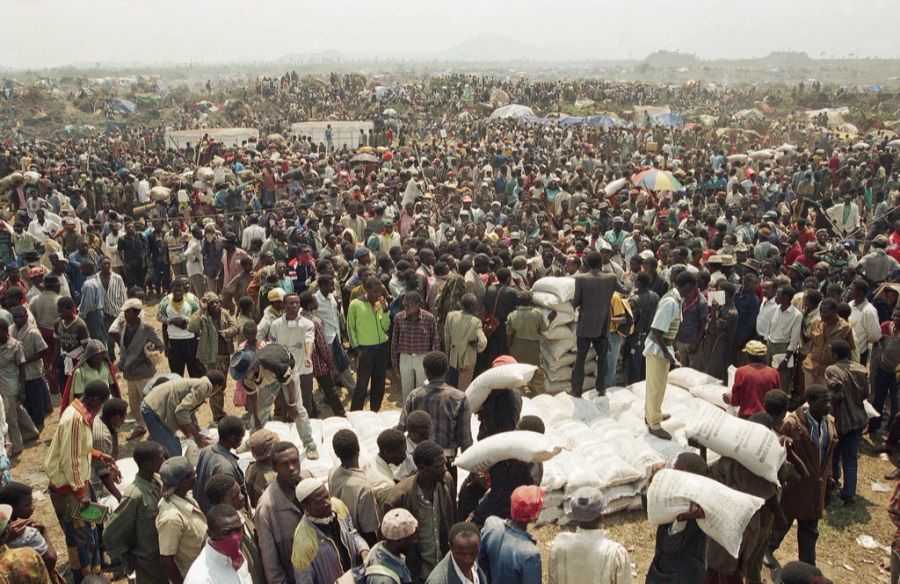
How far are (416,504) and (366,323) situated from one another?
3.50 meters

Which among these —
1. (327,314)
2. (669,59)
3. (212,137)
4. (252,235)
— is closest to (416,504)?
(327,314)

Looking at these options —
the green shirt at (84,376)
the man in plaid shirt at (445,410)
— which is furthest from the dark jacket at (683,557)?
the green shirt at (84,376)

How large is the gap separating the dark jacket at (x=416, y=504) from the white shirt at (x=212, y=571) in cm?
90

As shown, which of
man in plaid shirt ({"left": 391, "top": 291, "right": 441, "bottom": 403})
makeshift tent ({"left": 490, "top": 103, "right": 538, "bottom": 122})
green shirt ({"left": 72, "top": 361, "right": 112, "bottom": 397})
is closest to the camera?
green shirt ({"left": 72, "top": 361, "right": 112, "bottom": 397})

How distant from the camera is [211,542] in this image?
341 centimetres

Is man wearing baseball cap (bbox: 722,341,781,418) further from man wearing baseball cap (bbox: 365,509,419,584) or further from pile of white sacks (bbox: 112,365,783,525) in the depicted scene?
man wearing baseball cap (bbox: 365,509,419,584)

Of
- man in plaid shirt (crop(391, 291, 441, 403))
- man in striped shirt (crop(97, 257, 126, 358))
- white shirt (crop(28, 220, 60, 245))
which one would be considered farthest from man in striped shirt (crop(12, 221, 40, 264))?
man in plaid shirt (crop(391, 291, 441, 403))

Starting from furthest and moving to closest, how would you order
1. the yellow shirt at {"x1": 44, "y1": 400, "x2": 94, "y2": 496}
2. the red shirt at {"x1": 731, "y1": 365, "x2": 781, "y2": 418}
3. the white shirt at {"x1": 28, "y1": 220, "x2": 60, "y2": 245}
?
the white shirt at {"x1": 28, "y1": 220, "x2": 60, "y2": 245}
the red shirt at {"x1": 731, "y1": 365, "x2": 781, "y2": 418}
the yellow shirt at {"x1": 44, "y1": 400, "x2": 94, "y2": 496}

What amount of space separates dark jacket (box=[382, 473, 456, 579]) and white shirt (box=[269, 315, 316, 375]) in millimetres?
2955

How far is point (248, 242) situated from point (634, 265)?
565cm

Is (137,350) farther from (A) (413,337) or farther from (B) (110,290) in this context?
(A) (413,337)

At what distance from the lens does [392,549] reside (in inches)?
136

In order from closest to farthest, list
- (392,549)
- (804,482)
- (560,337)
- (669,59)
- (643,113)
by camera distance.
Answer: (392,549)
(804,482)
(560,337)
(643,113)
(669,59)

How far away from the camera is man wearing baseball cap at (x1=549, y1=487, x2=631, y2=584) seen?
11.8ft
